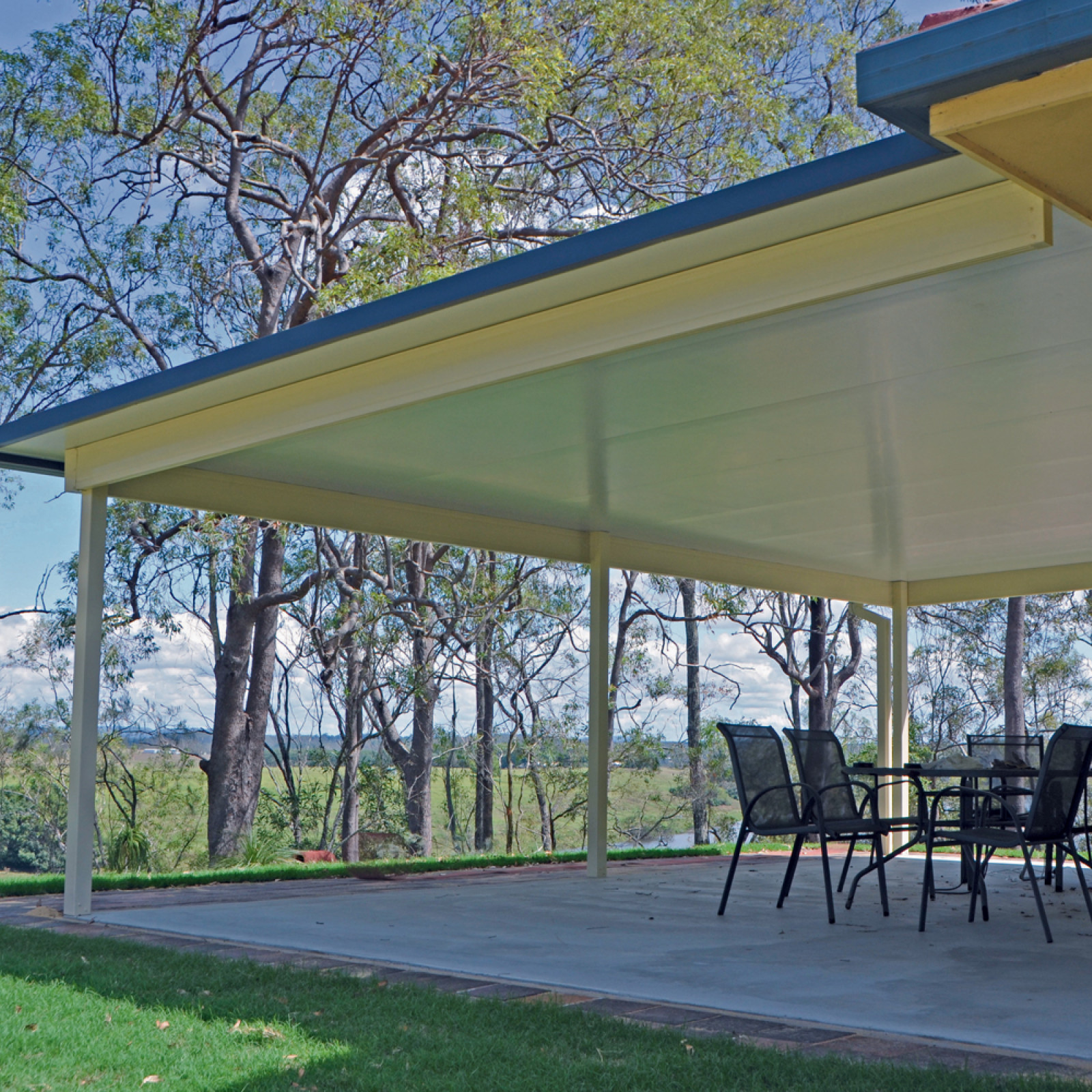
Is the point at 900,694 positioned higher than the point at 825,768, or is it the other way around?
the point at 900,694

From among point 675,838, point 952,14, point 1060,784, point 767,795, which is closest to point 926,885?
point 1060,784

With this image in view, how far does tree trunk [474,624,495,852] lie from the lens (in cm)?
1419

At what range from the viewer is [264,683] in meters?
13.1

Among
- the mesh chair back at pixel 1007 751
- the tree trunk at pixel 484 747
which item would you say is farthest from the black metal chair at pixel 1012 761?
the tree trunk at pixel 484 747

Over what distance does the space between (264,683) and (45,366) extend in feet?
14.0

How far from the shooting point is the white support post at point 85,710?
5938 mm

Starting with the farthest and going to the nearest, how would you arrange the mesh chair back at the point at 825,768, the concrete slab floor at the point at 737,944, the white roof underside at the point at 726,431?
the mesh chair back at the point at 825,768
the white roof underside at the point at 726,431
the concrete slab floor at the point at 737,944

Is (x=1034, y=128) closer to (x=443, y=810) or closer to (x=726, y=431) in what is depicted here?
(x=726, y=431)

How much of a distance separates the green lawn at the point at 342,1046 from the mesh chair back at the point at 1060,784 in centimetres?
247

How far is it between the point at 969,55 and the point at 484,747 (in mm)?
13035

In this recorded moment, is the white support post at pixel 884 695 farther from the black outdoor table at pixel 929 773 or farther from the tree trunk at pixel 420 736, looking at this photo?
the tree trunk at pixel 420 736

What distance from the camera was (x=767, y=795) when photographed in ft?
19.5

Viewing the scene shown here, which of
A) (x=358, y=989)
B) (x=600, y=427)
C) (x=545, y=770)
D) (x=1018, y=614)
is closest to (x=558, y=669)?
(x=545, y=770)

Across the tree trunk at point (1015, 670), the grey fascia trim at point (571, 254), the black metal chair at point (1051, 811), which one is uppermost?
the grey fascia trim at point (571, 254)
